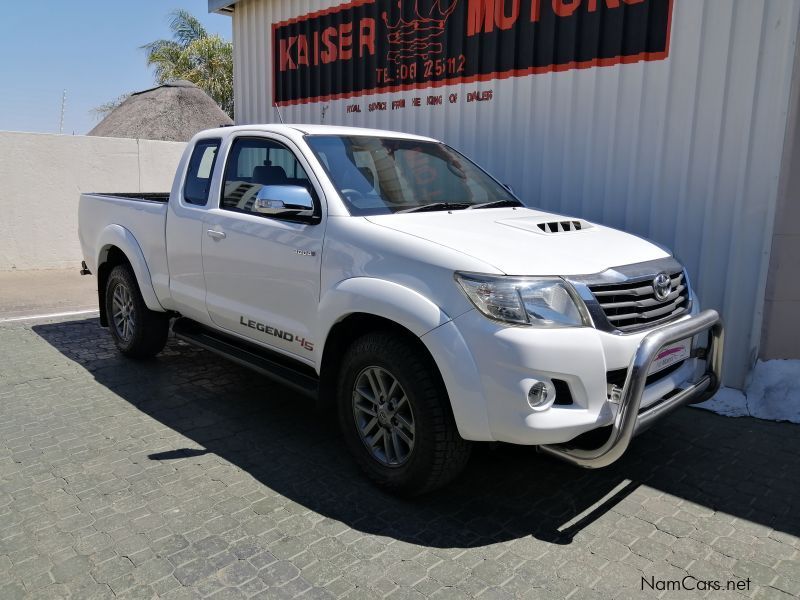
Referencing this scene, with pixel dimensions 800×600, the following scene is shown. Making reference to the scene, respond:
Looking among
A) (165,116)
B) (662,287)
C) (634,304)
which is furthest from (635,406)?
(165,116)

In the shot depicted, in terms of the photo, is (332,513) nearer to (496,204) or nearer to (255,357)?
(255,357)

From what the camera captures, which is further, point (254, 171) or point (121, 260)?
point (121, 260)

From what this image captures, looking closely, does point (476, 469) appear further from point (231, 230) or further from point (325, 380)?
point (231, 230)

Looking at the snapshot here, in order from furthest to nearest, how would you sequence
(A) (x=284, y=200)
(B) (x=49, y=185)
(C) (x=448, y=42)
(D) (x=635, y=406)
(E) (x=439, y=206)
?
1. (B) (x=49, y=185)
2. (C) (x=448, y=42)
3. (E) (x=439, y=206)
4. (A) (x=284, y=200)
5. (D) (x=635, y=406)

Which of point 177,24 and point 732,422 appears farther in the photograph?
point 177,24

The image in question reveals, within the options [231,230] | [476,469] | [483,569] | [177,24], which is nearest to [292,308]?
[231,230]

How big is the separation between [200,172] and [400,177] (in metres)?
1.66

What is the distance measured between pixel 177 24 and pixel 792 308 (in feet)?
92.4

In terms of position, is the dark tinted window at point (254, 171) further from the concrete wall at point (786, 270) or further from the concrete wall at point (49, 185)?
the concrete wall at point (49, 185)

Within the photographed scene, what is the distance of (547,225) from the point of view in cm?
390

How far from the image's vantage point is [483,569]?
9.78 ft

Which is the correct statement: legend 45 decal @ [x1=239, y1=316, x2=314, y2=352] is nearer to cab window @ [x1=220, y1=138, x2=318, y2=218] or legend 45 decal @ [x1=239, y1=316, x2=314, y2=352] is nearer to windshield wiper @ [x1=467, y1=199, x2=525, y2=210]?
cab window @ [x1=220, y1=138, x2=318, y2=218]

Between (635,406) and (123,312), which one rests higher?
(635,406)

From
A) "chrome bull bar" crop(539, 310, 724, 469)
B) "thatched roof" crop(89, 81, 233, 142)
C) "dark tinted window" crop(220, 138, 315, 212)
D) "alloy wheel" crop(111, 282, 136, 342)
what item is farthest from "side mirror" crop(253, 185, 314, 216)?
"thatched roof" crop(89, 81, 233, 142)
